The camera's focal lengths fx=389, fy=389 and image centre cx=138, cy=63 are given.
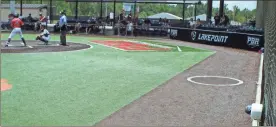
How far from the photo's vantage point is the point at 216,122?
→ 697 cm

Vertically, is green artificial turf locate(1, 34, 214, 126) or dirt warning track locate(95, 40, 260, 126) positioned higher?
green artificial turf locate(1, 34, 214, 126)

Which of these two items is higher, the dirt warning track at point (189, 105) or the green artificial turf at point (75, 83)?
the green artificial turf at point (75, 83)

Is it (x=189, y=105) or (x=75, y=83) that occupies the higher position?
(x=75, y=83)

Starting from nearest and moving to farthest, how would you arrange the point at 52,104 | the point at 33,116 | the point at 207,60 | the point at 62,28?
the point at 33,116
the point at 52,104
the point at 207,60
the point at 62,28

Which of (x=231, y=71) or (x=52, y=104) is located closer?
(x=52, y=104)

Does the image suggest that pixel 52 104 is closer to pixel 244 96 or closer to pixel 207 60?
pixel 244 96

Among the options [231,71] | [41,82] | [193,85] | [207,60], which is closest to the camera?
[41,82]

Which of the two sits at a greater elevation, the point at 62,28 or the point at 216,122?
the point at 62,28

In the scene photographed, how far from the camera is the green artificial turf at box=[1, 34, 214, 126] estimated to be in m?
6.94

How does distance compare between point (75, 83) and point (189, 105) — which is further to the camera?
point (75, 83)

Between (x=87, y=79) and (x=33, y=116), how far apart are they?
3978 mm

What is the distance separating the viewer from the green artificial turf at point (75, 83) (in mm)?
6938

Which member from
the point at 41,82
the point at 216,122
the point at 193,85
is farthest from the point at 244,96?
the point at 41,82

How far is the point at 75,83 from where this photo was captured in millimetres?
10016
